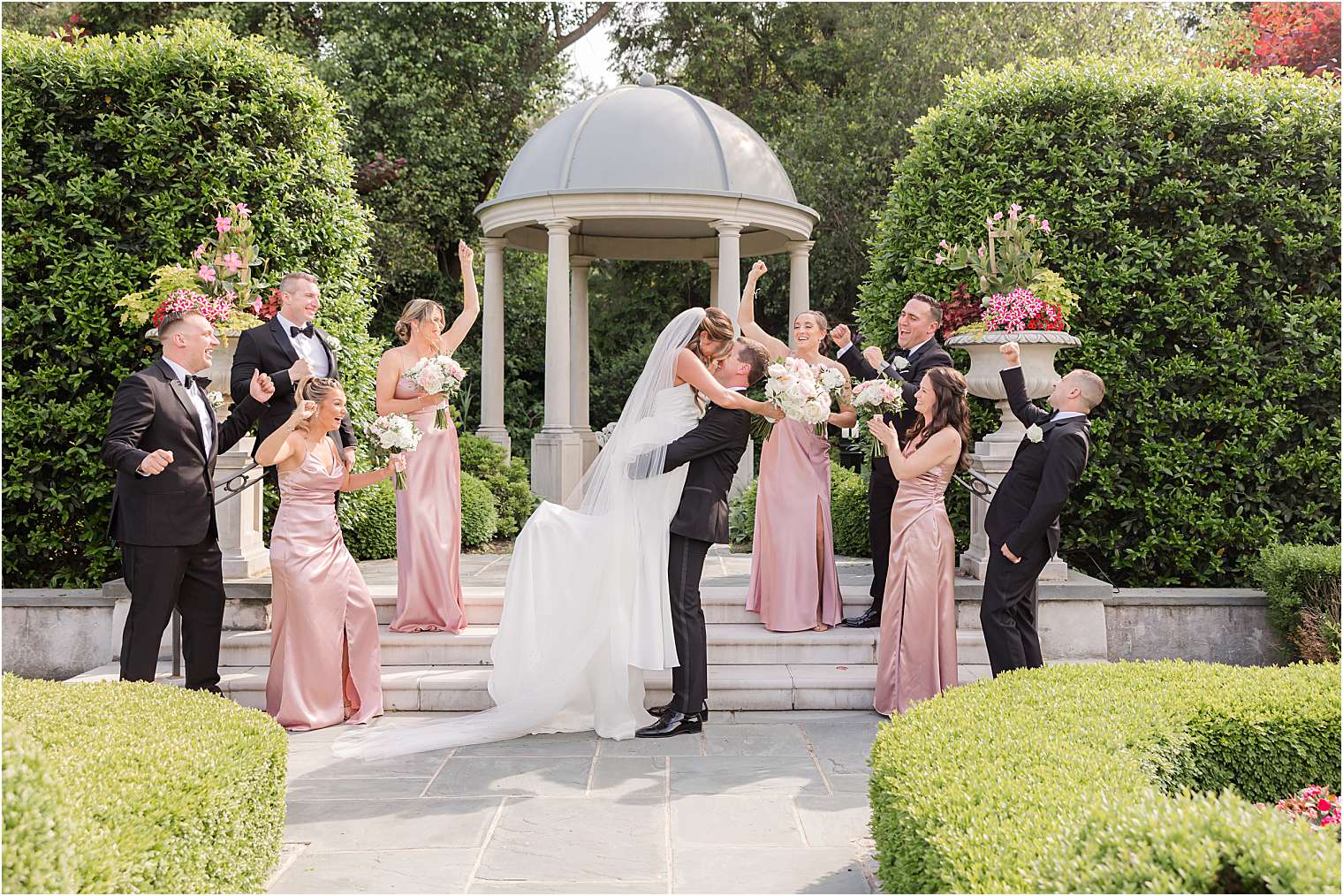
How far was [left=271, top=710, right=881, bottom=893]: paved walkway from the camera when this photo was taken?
407 centimetres

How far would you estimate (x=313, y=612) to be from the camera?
6.05 meters

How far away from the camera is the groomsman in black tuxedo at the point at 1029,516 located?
18.9ft

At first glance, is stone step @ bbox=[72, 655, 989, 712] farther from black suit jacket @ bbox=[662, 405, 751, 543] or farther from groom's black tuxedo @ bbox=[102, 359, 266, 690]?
black suit jacket @ bbox=[662, 405, 751, 543]

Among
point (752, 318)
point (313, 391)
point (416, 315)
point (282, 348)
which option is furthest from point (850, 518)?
point (313, 391)

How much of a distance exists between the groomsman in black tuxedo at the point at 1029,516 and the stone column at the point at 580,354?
10.8 metres

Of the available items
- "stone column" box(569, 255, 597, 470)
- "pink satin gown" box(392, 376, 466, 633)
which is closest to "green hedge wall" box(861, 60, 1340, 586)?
"pink satin gown" box(392, 376, 466, 633)

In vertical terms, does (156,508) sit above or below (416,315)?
below

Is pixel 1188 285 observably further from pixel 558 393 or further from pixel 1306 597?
pixel 558 393

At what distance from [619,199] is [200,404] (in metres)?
7.44

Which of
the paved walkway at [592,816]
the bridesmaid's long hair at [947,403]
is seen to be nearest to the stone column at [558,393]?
the bridesmaid's long hair at [947,403]

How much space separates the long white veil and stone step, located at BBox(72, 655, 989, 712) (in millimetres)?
375

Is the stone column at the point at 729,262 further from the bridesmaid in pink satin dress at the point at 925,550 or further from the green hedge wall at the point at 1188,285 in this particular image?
the bridesmaid in pink satin dress at the point at 925,550

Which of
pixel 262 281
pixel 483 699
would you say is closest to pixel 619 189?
pixel 262 281

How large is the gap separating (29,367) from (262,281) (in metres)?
1.83
